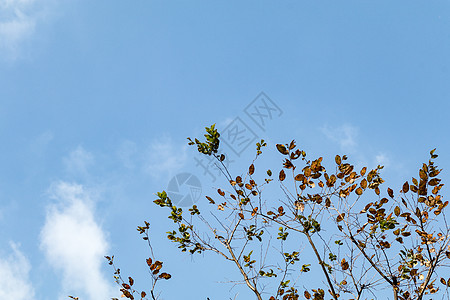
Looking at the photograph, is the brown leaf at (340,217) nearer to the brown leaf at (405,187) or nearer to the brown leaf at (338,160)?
the brown leaf at (338,160)

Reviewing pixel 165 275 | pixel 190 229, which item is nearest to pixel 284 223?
pixel 190 229

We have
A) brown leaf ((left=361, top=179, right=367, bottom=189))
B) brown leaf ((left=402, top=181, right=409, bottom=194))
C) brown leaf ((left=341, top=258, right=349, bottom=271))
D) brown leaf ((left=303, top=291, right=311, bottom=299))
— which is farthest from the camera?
brown leaf ((left=303, top=291, right=311, bottom=299))

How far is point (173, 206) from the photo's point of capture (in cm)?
533

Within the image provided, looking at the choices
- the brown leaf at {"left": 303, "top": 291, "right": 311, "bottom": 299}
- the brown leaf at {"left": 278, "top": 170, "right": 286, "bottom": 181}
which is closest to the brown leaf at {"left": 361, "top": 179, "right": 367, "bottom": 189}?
the brown leaf at {"left": 278, "top": 170, "right": 286, "bottom": 181}

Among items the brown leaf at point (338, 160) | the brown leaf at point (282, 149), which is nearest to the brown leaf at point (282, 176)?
the brown leaf at point (282, 149)

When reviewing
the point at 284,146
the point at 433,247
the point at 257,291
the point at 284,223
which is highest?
the point at 284,146

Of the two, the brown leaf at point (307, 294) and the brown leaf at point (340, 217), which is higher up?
the brown leaf at point (340, 217)

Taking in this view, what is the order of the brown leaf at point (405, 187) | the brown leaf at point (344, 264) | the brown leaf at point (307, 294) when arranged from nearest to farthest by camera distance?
1. the brown leaf at point (405, 187)
2. the brown leaf at point (344, 264)
3. the brown leaf at point (307, 294)

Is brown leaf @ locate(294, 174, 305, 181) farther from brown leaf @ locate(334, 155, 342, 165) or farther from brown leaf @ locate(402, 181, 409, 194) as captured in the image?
brown leaf @ locate(402, 181, 409, 194)

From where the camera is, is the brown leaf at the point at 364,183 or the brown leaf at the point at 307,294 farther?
the brown leaf at the point at 307,294

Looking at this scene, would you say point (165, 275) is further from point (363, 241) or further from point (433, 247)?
point (433, 247)

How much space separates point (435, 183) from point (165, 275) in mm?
3748

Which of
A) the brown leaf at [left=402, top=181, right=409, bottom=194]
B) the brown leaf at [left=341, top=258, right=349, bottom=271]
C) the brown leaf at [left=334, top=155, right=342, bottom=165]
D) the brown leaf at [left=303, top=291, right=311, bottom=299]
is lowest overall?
the brown leaf at [left=303, top=291, right=311, bottom=299]

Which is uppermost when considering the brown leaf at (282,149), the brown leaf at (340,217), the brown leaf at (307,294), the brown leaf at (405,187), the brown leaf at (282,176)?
the brown leaf at (282,149)
